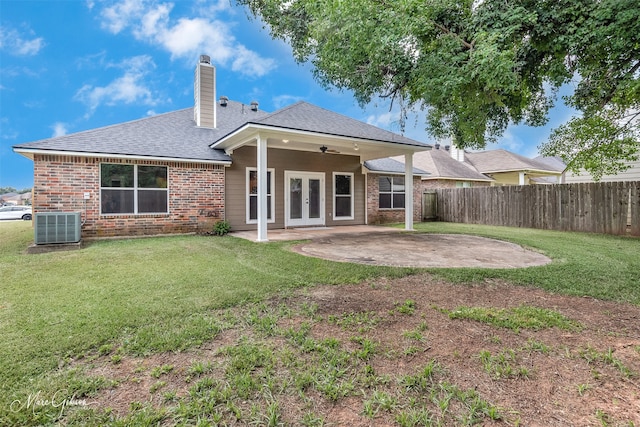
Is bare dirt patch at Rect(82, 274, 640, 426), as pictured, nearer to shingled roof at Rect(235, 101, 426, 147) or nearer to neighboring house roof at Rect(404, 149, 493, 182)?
shingled roof at Rect(235, 101, 426, 147)

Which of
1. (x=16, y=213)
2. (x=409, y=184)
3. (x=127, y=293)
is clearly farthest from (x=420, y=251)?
(x=16, y=213)

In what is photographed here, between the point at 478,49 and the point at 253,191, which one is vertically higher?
the point at 478,49

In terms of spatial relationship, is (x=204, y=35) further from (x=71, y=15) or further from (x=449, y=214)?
(x=449, y=214)

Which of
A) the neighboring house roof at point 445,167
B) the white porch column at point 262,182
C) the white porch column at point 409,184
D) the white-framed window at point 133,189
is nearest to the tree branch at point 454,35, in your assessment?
the white porch column at point 262,182

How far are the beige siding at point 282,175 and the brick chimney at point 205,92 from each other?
2.63 meters

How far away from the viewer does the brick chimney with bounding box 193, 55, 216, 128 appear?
12.0 metres

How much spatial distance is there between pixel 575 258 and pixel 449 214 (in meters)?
9.94

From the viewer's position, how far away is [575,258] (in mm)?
6164

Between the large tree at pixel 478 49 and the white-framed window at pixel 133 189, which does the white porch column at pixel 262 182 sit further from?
the white-framed window at pixel 133 189

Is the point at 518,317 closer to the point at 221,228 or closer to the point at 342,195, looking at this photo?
the point at 221,228

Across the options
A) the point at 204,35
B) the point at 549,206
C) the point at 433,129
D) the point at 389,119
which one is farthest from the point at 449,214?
the point at 204,35

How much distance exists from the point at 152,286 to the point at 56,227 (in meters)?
4.95

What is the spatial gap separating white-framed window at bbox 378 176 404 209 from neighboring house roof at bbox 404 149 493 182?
5.29 m

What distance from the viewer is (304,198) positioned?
12086 mm
